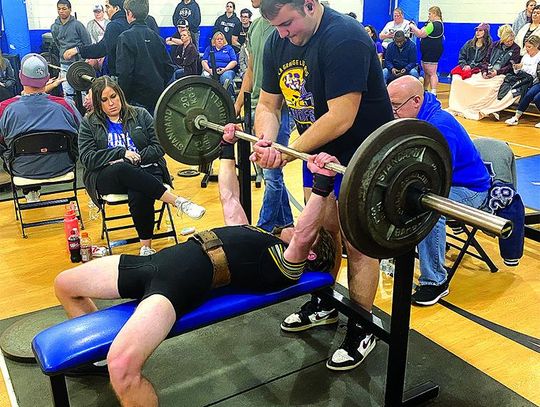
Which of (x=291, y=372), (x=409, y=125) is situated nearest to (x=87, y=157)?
(x=291, y=372)

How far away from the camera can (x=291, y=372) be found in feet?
7.06

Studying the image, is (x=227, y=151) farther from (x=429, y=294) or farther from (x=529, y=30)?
(x=529, y=30)

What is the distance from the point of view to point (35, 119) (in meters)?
3.52

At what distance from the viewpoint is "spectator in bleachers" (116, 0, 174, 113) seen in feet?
12.3

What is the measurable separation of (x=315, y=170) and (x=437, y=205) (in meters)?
0.42

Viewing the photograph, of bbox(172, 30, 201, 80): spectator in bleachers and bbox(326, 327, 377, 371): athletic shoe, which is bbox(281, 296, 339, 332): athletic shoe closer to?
bbox(326, 327, 377, 371): athletic shoe

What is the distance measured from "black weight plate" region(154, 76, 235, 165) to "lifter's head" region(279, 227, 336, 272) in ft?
2.41

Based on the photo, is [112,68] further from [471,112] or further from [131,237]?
[471,112]

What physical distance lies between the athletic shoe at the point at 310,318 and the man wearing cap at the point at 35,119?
1917 millimetres

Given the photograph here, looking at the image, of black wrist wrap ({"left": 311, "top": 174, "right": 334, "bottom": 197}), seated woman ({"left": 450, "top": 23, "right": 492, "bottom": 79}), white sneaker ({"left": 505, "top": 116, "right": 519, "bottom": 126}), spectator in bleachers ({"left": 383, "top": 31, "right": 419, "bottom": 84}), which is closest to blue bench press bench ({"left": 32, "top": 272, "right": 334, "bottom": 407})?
black wrist wrap ({"left": 311, "top": 174, "right": 334, "bottom": 197})

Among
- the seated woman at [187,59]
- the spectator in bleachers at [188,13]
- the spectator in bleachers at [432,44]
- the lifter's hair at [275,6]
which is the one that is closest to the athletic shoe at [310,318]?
the lifter's hair at [275,6]

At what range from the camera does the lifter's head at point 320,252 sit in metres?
2.10

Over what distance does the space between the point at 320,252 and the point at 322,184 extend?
0.40 meters

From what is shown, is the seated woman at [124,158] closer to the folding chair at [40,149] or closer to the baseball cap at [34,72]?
the folding chair at [40,149]
